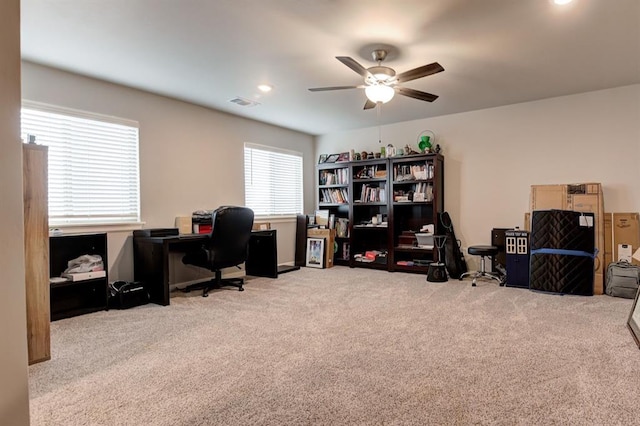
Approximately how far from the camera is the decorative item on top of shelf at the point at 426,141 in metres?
5.57

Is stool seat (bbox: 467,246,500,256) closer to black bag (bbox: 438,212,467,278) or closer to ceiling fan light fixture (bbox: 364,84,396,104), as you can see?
black bag (bbox: 438,212,467,278)

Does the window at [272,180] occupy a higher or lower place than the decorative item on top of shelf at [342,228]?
higher

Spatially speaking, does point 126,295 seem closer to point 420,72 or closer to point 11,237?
point 11,237

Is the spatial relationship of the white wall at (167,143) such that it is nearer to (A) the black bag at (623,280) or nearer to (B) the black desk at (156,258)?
(B) the black desk at (156,258)

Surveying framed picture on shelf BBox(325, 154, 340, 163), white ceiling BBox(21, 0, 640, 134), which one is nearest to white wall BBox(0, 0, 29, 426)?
white ceiling BBox(21, 0, 640, 134)

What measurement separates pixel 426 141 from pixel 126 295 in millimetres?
4515

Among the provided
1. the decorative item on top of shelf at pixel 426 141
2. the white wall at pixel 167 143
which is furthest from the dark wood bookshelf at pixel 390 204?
the white wall at pixel 167 143

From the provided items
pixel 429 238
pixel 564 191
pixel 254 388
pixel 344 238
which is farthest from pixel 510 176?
pixel 254 388

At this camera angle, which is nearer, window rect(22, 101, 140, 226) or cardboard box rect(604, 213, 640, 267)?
window rect(22, 101, 140, 226)

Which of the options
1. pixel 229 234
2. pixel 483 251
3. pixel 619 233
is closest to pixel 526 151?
pixel 619 233

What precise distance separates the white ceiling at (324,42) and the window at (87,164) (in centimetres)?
50

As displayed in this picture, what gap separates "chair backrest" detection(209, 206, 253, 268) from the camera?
423 centimetres

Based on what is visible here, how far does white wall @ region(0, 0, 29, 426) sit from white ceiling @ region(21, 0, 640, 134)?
5.77 feet

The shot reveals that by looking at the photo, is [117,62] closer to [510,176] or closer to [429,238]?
[429,238]
